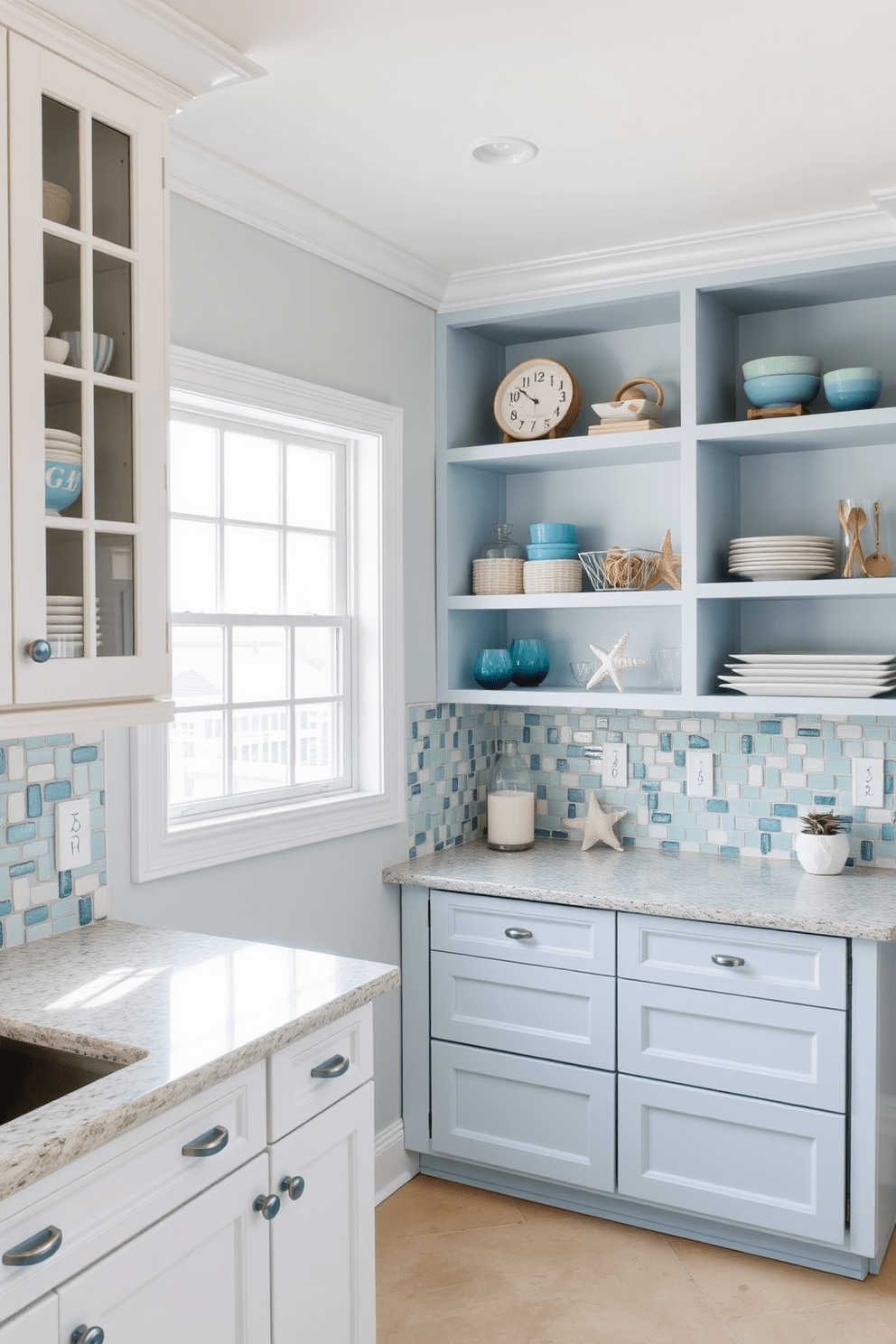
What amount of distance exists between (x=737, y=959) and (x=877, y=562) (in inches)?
43.7

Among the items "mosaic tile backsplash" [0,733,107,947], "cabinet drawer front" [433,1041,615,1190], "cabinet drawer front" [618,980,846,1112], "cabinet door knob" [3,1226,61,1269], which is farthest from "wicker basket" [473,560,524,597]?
"cabinet door knob" [3,1226,61,1269]

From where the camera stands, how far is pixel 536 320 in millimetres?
3361

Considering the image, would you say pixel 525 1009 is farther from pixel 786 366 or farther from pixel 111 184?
pixel 111 184

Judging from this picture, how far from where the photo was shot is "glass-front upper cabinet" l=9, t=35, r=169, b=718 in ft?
5.55

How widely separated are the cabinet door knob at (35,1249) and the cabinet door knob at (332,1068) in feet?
1.81

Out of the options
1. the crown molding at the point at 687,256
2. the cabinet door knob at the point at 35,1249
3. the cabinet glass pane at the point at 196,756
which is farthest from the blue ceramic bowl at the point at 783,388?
the cabinet door knob at the point at 35,1249

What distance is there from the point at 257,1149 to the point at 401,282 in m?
2.31

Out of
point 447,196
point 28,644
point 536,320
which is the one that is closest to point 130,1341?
point 28,644

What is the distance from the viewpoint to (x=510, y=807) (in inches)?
133

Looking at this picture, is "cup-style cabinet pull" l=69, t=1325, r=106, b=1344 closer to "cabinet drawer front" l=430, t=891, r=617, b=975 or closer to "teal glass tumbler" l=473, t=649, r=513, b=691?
"cabinet drawer front" l=430, t=891, r=617, b=975

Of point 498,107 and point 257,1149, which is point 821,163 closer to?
point 498,107

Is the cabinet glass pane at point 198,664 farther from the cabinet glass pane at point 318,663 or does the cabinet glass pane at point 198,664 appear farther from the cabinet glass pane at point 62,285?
the cabinet glass pane at point 62,285

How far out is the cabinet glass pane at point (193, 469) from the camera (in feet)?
8.53

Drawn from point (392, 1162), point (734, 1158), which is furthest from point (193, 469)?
point (734, 1158)
